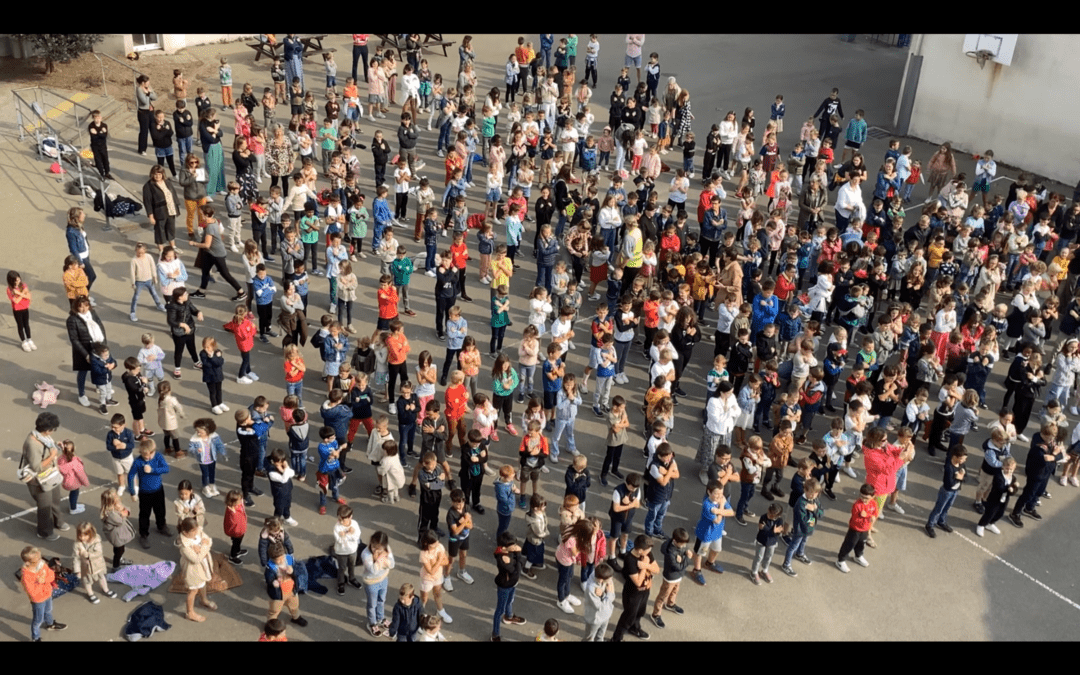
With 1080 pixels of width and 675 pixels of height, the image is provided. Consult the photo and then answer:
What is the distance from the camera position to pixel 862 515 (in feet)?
40.4

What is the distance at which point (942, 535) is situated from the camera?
1359cm

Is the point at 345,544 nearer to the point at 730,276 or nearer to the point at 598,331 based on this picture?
the point at 598,331

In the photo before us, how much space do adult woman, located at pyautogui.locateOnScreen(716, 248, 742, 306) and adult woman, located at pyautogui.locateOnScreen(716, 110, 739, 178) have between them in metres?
6.09

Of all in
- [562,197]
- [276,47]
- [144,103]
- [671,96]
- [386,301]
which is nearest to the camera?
[386,301]

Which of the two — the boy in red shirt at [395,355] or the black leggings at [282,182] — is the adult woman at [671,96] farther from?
the boy in red shirt at [395,355]

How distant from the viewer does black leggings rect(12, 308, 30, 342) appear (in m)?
14.9

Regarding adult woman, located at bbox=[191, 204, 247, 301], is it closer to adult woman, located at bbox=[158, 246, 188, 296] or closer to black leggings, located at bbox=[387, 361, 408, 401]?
adult woman, located at bbox=[158, 246, 188, 296]

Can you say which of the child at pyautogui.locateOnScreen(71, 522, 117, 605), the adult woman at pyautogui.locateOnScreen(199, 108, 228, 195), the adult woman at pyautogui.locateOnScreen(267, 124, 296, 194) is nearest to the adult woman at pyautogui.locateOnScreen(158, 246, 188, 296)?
the adult woman at pyautogui.locateOnScreen(267, 124, 296, 194)

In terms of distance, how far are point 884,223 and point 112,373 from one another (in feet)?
45.6

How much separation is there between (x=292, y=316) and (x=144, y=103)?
8.09 metres

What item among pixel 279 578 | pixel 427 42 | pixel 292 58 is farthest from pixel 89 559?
pixel 427 42

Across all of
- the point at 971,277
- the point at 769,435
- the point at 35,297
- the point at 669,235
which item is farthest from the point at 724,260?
the point at 35,297

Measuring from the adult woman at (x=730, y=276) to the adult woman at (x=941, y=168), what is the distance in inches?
311

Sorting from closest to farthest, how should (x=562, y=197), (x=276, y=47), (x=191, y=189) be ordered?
1. (x=191, y=189)
2. (x=562, y=197)
3. (x=276, y=47)
